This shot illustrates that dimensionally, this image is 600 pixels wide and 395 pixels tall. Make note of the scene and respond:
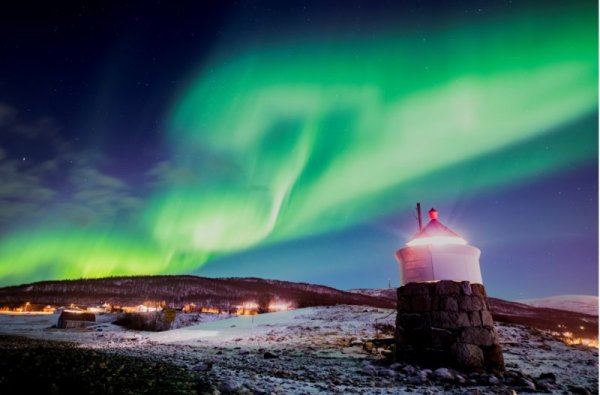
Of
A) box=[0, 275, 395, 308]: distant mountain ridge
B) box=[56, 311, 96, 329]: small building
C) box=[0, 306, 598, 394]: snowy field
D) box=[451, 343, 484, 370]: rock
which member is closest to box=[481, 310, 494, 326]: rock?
box=[451, 343, 484, 370]: rock

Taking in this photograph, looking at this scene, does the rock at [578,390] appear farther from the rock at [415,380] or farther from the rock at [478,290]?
the rock at [478,290]

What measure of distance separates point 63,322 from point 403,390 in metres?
34.5

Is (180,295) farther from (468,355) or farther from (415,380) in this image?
(415,380)

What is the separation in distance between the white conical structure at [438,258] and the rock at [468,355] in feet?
5.94

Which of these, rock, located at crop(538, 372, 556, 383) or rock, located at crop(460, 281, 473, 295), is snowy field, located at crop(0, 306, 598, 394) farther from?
rock, located at crop(460, 281, 473, 295)

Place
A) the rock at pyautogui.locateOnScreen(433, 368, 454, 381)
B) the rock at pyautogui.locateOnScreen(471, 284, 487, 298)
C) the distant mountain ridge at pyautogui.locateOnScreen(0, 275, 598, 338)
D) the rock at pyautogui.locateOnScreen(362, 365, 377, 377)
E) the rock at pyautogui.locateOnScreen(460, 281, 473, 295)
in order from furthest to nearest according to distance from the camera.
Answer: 1. the distant mountain ridge at pyautogui.locateOnScreen(0, 275, 598, 338)
2. the rock at pyautogui.locateOnScreen(471, 284, 487, 298)
3. the rock at pyautogui.locateOnScreen(460, 281, 473, 295)
4. the rock at pyautogui.locateOnScreen(362, 365, 377, 377)
5. the rock at pyautogui.locateOnScreen(433, 368, 454, 381)

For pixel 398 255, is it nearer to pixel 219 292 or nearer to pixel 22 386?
pixel 22 386

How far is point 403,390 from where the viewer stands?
700 centimetres

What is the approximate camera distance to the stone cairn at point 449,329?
9336 mm

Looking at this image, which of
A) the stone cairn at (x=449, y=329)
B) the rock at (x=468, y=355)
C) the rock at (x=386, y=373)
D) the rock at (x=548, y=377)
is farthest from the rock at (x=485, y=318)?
the rock at (x=386, y=373)

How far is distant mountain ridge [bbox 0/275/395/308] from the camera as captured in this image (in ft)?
227

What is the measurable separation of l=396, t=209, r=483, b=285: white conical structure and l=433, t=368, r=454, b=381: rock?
2553 millimetres

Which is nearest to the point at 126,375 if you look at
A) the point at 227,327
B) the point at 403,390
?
the point at 403,390

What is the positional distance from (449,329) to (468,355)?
29.2 inches
